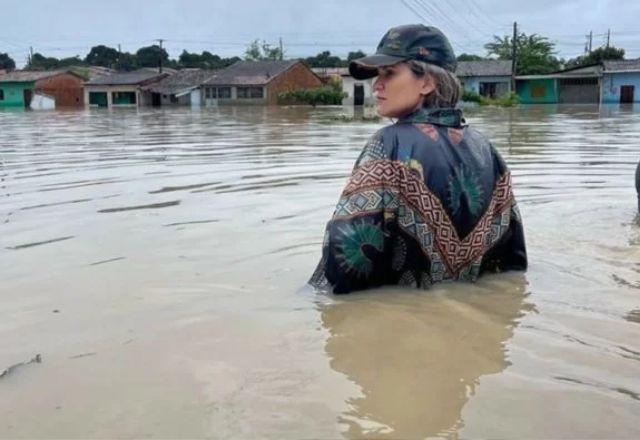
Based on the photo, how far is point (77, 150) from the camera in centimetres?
1352

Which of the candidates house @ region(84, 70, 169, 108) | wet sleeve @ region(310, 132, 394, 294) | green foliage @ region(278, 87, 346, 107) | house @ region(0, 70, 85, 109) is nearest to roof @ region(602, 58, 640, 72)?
green foliage @ region(278, 87, 346, 107)

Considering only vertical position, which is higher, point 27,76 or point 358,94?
point 27,76

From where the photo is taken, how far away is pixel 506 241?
4113 mm

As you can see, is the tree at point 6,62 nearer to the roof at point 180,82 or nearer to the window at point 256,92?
the roof at point 180,82

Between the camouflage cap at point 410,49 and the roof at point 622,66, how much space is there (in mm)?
56396

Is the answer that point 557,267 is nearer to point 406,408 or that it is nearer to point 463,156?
point 463,156

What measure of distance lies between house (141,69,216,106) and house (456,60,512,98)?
22.7m

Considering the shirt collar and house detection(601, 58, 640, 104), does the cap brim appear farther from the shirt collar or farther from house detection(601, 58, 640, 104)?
house detection(601, 58, 640, 104)

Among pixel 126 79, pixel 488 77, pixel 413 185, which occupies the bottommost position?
pixel 413 185

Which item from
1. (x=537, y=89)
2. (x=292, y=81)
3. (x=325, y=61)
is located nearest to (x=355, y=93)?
(x=292, y=81)

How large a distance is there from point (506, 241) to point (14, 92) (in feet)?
247

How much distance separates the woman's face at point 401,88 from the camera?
3664 mm

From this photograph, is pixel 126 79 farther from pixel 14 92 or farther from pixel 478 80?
pixel 478 80

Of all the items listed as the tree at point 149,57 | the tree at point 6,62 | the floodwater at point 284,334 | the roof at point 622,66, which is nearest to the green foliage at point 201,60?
the tree at point 149,57
